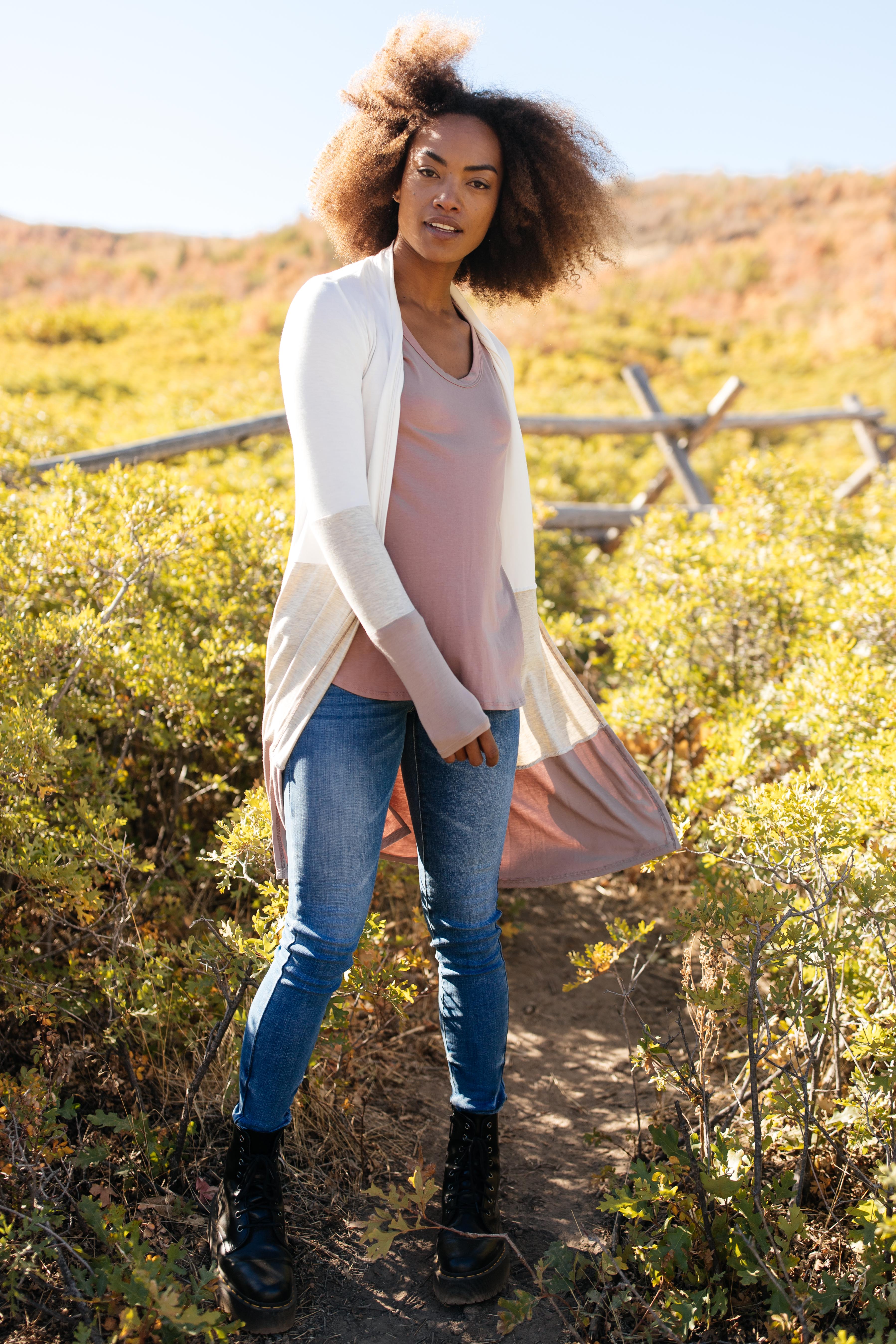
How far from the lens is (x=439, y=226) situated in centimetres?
→ 175

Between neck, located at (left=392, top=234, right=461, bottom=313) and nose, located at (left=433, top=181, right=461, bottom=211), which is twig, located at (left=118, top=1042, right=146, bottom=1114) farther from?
nose, located at (left=433, top=181, right=461, bottom=211)

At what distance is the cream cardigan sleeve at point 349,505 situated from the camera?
1466 millimetres

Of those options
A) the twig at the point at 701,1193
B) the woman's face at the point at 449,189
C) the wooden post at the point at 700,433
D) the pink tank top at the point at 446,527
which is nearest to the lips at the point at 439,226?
the woman's face at the point at 449,189

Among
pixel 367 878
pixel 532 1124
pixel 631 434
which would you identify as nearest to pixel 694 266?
pixel 631 434

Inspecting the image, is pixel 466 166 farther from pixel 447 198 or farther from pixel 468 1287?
pixel 468 1287

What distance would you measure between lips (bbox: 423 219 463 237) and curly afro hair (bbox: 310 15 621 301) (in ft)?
0.88

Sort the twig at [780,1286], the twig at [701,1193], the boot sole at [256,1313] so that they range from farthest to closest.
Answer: the twig at [701,1193] < the boot sole at [256,1313] < the twig at [780,1286]

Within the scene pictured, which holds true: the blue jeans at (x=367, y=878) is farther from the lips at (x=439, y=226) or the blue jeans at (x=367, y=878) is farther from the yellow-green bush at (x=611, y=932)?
the lips at (x=439, y=226)

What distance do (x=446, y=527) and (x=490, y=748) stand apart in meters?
0.40

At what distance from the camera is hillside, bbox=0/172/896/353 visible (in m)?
23.1

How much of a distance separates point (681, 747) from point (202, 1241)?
2.22 m

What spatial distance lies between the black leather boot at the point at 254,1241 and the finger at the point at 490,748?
775 millimetres

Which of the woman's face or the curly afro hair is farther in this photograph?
the curly afro hair

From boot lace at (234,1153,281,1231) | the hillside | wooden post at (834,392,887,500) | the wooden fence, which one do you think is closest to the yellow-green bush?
boot lace at (234,1153,281,1231)
